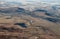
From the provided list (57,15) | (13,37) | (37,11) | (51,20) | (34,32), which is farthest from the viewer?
(37,11)

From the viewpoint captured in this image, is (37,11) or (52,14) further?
(37,11)

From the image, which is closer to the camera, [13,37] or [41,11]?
[13,37]

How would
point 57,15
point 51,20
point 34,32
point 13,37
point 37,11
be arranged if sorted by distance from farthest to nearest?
point 37,11
point 57,15
point 51,20
point 34,32
point 13,37

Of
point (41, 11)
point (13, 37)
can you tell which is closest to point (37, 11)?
point (41, 11)

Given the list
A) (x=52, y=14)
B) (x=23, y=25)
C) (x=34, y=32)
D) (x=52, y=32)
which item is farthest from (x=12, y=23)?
(x=52, y=14)

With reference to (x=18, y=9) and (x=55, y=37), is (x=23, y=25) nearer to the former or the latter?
(x=55, y=37)

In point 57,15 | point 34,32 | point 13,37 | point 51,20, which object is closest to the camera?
point 13,37

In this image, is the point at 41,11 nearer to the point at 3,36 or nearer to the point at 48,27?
the point at 48,27

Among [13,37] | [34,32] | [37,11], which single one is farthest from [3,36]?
[37,11]
